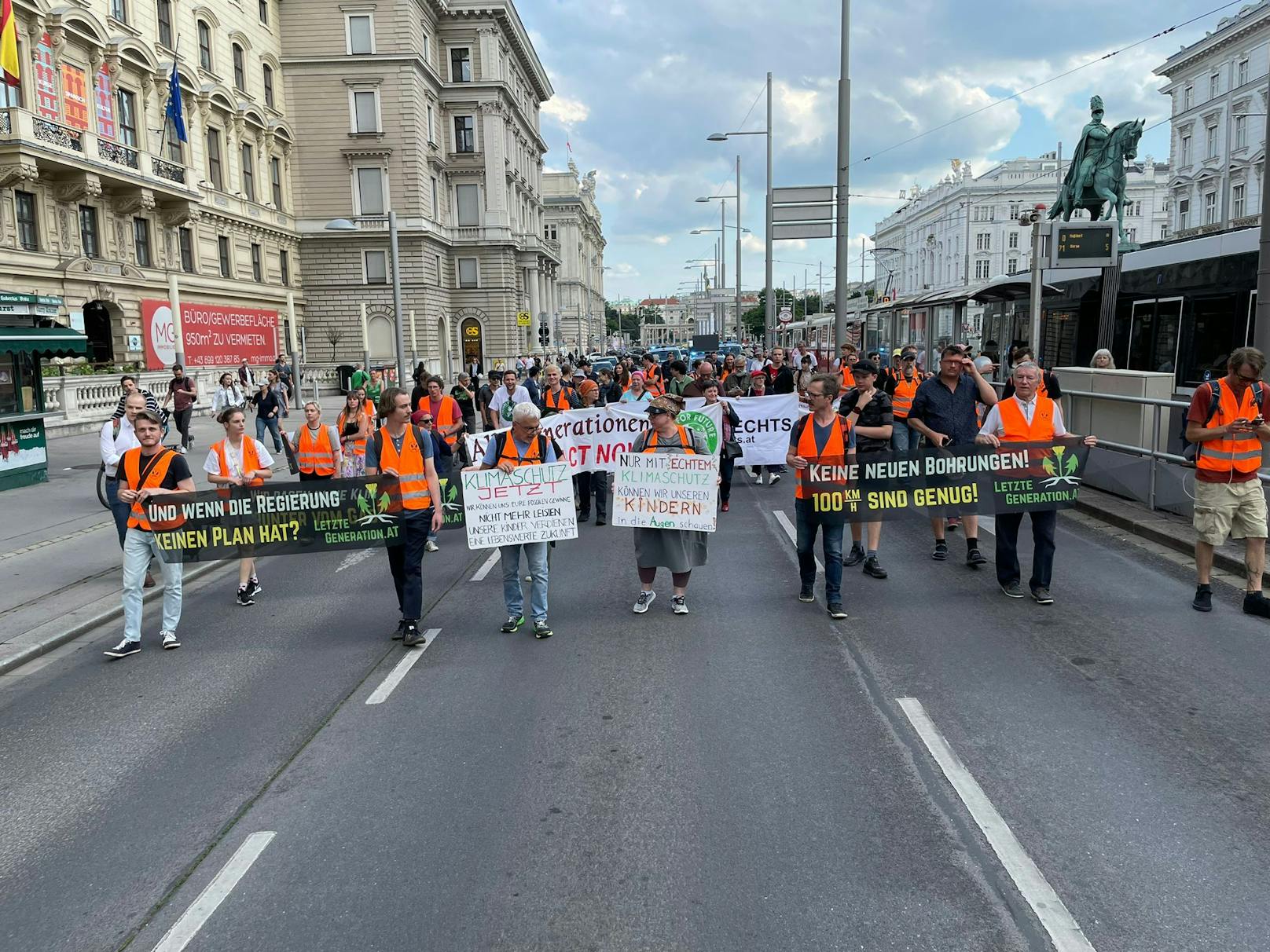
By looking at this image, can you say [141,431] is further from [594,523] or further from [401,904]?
[594,523]

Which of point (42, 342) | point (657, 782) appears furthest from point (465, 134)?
point (657, 782)

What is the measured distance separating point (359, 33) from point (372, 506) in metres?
53.5

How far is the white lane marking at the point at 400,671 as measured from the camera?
20.9 feet

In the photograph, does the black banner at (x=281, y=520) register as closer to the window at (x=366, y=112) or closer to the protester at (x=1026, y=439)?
the protester at (x=1026, y=439)

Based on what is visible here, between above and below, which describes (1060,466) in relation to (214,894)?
above

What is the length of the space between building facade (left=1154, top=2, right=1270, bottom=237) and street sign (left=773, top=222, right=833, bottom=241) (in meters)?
40.2

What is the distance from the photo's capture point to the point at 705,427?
11.3 metres

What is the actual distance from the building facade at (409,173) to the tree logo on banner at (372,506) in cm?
3916

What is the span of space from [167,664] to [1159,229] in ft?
342

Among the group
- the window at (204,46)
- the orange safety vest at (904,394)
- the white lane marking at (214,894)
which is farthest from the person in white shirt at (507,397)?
the window at (204,46)

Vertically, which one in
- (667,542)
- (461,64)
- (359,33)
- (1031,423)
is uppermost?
(461,64)

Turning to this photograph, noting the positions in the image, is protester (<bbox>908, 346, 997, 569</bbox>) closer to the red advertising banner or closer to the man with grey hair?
the man with grey hair

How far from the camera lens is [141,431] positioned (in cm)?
746

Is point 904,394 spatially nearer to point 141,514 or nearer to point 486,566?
point 486,566
